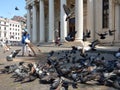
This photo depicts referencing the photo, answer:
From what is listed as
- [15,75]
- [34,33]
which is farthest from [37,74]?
[34,33]

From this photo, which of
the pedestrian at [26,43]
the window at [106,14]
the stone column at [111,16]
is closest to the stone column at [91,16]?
the window at [106,14]

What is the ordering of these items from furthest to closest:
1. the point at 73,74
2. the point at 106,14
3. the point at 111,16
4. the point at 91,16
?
the point at 106,14
the point at 91,16
the point at 111,16
the point at 73,74

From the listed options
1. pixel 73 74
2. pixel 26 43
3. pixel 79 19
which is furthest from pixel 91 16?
pixel 73 74

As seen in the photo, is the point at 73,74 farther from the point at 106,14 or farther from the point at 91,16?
the point at 106,14

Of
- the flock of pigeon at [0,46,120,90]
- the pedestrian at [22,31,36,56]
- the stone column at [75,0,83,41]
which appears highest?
the stone column at [75,0,83,41]

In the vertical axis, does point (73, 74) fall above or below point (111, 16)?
below

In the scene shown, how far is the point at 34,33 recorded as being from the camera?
5684cm

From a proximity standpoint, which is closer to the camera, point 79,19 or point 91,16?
point 79,19

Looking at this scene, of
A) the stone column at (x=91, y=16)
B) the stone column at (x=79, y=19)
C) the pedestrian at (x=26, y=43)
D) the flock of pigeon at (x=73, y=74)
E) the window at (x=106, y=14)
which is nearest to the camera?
the flock of pigeon at (x=73, y=74)

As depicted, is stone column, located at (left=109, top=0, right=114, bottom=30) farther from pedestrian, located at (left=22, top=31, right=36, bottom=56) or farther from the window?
pedestrian, located at (left=22, top=31, right=36, bottom=56)

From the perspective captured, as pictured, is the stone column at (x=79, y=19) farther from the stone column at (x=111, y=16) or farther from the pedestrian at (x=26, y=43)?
the pedestrian at (x=26, y=43)

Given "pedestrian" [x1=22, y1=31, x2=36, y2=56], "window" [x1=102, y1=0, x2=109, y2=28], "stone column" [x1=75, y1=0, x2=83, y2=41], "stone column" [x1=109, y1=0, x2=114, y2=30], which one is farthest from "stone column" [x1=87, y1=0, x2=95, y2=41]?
"pedestrian" [x1=22, y1=31, x2=36, y2=56]

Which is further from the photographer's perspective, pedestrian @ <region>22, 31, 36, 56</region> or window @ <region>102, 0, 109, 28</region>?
window @ <region>102, 0, 109, 28</region>

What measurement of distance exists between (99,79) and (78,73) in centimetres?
71
